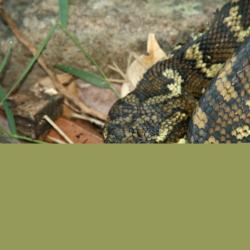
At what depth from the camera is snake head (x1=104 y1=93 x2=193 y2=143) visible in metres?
3.33

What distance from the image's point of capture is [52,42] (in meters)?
4.14

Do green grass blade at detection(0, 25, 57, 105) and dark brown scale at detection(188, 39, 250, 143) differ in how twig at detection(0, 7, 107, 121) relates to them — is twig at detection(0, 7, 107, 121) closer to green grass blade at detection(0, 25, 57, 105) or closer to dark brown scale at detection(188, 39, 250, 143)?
green grass blade at detection(0, 25, 57, 105)

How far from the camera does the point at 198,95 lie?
11.9ft

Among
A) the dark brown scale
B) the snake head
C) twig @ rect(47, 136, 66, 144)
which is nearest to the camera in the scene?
the dark brown scale

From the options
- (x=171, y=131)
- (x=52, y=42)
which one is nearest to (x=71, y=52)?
(x=52, y=42)

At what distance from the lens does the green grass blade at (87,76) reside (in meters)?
4.05

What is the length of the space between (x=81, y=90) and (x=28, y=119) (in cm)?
48

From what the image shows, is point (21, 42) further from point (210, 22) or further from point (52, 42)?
point (210, 22)

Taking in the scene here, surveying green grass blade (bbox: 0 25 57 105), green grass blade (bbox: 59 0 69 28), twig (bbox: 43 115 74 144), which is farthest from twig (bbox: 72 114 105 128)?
green grass blade (bbox: 59 0 69 28)

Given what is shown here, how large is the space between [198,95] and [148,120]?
42 cm

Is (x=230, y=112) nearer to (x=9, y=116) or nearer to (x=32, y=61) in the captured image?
(x=9, y=116)

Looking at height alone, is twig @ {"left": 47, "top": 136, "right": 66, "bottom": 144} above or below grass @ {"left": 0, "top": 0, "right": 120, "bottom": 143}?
below

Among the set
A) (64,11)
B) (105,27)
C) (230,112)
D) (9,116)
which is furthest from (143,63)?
(230,112)

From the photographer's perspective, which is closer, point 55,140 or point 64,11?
point 55,140
